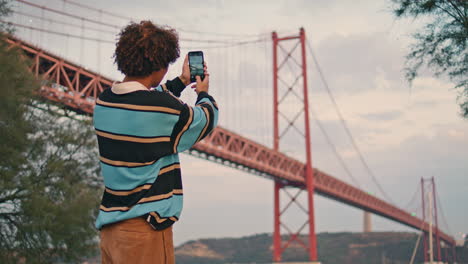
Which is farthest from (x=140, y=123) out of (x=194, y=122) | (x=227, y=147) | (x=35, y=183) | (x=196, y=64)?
(x=227, y=147)

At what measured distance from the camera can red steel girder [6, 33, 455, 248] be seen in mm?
20609

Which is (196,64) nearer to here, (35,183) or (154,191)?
(154,191)

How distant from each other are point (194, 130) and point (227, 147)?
91.8 feet

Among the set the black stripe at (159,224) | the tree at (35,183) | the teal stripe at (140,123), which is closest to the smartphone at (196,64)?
the teal stripe at (140,123)

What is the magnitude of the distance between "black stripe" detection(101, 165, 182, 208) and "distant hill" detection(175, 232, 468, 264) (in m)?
79.0

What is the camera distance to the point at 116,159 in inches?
80.6

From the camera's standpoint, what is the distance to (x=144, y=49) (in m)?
2.06

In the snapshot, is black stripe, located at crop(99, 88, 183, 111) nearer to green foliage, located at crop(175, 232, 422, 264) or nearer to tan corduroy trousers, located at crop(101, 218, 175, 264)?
tan corduroy trousers, located at crop(101, 218, 175, 264)

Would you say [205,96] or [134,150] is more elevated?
[205,96]

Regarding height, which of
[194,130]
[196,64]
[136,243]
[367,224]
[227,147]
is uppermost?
[227,147]

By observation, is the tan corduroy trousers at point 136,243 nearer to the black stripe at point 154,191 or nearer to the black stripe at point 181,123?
the black stripe at point 154,191

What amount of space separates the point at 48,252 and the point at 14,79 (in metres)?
3.78

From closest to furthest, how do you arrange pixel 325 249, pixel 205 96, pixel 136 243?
pixel 136 243 < pixel 205 96 < pixel 325 249

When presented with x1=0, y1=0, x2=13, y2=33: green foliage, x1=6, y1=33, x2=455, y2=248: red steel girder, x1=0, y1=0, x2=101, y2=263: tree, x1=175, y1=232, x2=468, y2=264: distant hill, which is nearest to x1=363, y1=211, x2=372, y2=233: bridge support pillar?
x1=175, y1=232, x2=468, y2=264: distant hill
